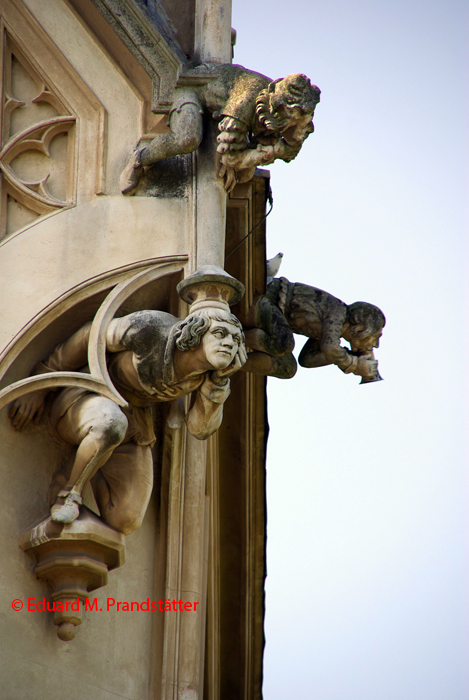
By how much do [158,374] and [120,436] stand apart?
409 mm

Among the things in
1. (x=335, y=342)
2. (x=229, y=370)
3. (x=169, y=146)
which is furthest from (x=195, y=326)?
(x=335, y=342)

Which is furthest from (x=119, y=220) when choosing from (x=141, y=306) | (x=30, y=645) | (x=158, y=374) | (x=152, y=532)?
(x=30, y=645)

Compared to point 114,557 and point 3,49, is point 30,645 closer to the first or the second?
point 114,557

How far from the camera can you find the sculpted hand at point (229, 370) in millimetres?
8352

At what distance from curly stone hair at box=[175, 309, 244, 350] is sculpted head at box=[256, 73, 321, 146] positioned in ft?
4.23

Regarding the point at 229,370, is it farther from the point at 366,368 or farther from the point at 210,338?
the point at 366,368

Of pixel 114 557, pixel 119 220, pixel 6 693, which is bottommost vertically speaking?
pixel 6 693

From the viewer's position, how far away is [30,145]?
9242 millimetres

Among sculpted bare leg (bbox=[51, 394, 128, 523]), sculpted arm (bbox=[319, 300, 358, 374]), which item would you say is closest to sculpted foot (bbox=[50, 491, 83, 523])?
sculpted bare leg (bbox=[51, 394, 128, 523])

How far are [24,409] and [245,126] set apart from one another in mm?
A: 2116

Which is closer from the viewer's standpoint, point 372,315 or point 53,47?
point 53,47

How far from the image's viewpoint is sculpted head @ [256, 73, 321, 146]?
8891mm

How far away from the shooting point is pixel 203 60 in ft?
31.4

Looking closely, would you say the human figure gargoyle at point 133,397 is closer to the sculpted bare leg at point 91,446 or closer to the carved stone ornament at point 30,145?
the sculpted bare leg at point 91,446
